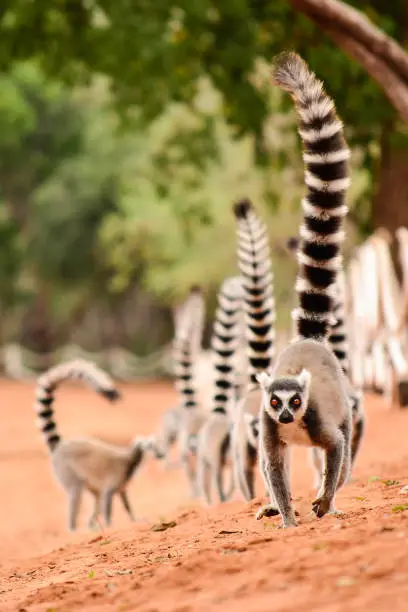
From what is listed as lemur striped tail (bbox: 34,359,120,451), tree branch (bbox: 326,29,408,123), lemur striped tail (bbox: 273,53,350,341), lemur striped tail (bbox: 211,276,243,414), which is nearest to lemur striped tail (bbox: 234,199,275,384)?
lemur striped tail (bbox: 273,53,350,341)

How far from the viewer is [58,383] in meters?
11.0

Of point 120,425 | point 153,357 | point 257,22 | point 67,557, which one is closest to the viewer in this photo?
Result: point 67,557

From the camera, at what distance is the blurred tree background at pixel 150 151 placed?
581 inches

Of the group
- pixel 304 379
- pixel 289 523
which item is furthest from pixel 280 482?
pixel 304 379

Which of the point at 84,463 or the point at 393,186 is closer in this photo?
the point at 84,463

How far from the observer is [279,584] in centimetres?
375

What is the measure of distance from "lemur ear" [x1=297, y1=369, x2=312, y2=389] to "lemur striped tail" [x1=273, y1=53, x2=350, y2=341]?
666 millimetres

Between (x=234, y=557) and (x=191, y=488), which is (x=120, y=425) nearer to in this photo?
(x=191, y=488)

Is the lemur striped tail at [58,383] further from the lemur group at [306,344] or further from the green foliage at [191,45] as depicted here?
the green foliage at [191,45]

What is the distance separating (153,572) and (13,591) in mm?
1018

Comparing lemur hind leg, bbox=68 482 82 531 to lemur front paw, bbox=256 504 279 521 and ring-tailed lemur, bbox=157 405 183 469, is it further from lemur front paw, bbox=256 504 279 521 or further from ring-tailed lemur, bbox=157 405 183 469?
lemur front paw, bbox=256 504 279 521

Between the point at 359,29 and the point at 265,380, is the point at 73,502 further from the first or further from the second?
the point at 265,380

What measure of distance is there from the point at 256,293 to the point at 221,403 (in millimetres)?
→ 2706

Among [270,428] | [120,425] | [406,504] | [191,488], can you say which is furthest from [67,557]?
[120,425]
